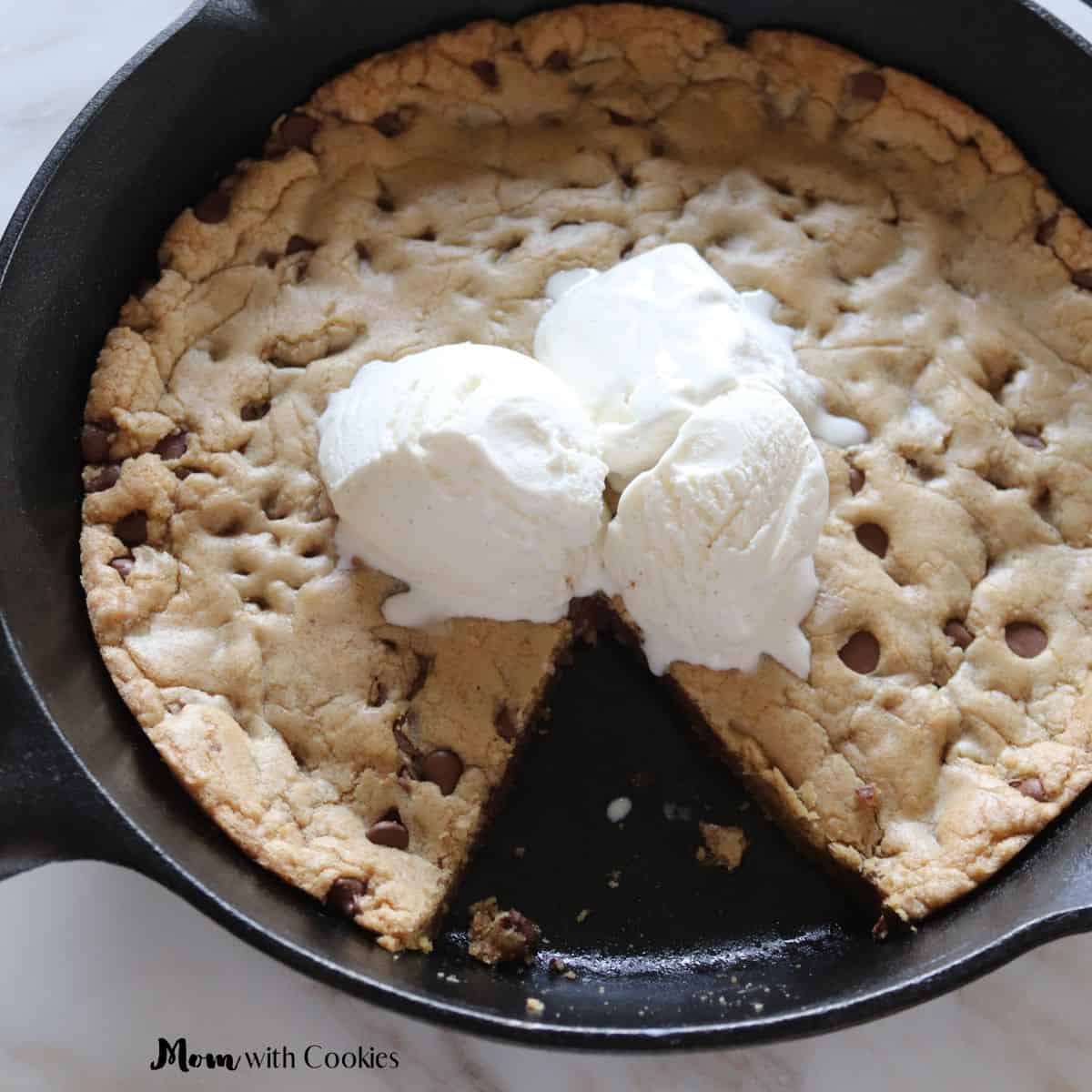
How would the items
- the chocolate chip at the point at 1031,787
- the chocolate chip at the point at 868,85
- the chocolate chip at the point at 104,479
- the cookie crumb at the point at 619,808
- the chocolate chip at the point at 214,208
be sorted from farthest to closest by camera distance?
1. the chocolate chip at the point at 868,85
2. the chocolate chip at the point at 214,208
3. the cookie crumb at the point at 619,808
4. the chocolate chip at the point at 104,479
5. the chocolate chip at the point at 1031,787

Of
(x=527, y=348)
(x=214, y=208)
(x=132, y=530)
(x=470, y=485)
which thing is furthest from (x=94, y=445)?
(x=527, y=348)

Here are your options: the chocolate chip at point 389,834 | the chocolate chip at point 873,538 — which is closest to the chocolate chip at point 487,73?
the chocolate chip at point 873,538

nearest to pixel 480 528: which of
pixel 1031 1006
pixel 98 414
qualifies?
pixel 98 414

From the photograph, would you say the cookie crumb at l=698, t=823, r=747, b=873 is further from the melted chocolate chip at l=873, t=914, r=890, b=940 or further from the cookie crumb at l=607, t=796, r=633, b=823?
the melted chocolate chip at l=873, t=914, r=890, b=940

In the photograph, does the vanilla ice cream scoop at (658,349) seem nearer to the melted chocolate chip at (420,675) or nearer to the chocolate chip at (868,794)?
the melted chocolate chip at (420,675)

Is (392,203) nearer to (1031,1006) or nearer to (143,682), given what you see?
(143,682)

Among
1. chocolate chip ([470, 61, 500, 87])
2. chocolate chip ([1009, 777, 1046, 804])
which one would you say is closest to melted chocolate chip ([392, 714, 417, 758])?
chocolate chip ([1009, 777, 1046, 804])
